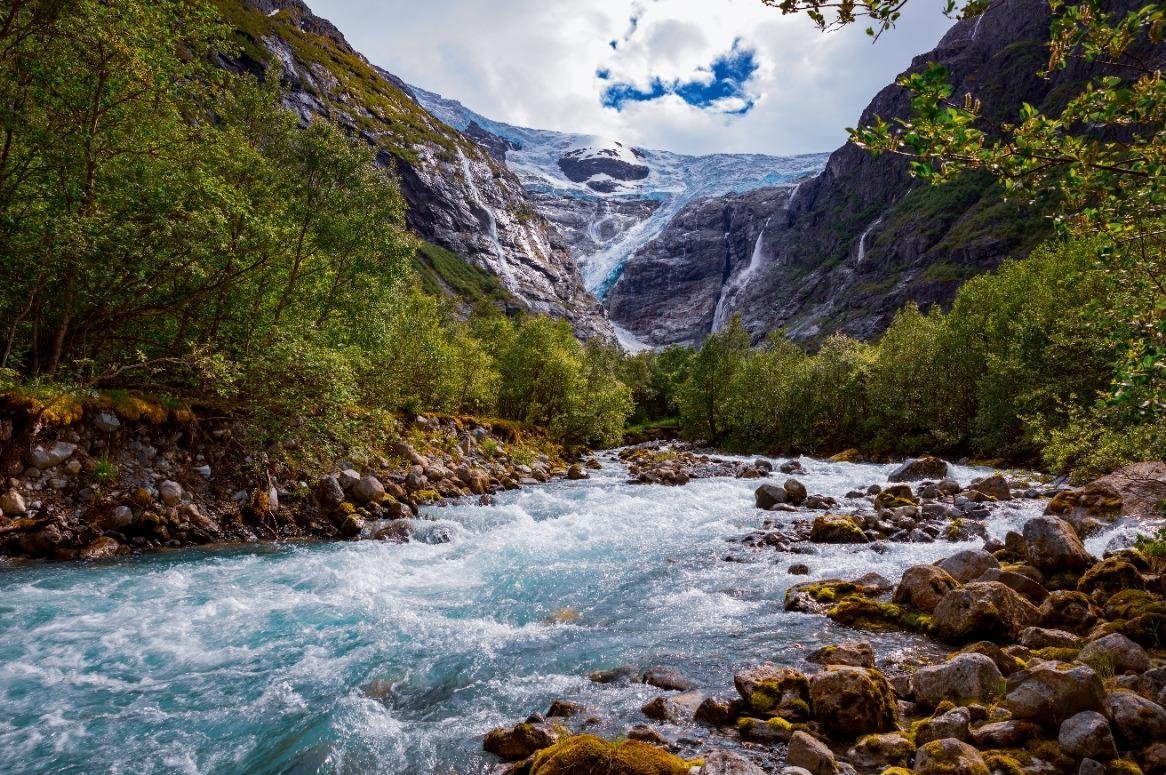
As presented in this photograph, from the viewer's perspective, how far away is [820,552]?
17281 mm

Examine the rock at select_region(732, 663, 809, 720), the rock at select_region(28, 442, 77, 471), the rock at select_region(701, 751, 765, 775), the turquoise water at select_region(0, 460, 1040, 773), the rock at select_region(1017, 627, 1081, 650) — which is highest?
the rock at select_region(28, 442, 77, 471)

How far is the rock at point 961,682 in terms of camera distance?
25.3 ft

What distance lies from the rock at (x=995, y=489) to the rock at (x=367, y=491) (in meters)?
23.8

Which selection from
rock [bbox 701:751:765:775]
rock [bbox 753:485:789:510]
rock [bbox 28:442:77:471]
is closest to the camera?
rock [bbox 701:751:765:775]

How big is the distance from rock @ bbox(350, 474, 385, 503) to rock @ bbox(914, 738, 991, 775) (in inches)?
727

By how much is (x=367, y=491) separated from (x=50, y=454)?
349 inches

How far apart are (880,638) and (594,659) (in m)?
5.31

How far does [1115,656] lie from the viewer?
8.02 metres

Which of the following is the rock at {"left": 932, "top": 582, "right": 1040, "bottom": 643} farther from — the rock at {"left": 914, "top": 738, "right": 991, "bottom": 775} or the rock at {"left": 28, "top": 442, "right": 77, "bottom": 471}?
the rock at {"left": 28, "top": 442, "right": 77, "bottom": 471}

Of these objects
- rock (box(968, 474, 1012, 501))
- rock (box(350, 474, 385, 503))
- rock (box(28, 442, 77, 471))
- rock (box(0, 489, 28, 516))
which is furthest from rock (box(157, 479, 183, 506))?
rock (box(968, 474, 1012, 501))

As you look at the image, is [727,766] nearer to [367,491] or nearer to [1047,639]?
[1047,639]

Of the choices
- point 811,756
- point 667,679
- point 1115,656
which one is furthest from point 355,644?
point 1115,656

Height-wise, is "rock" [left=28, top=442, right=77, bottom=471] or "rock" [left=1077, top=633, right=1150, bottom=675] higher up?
"rock" [left=28, top=442, right=77, bottom=471]

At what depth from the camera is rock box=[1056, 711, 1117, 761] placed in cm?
602
